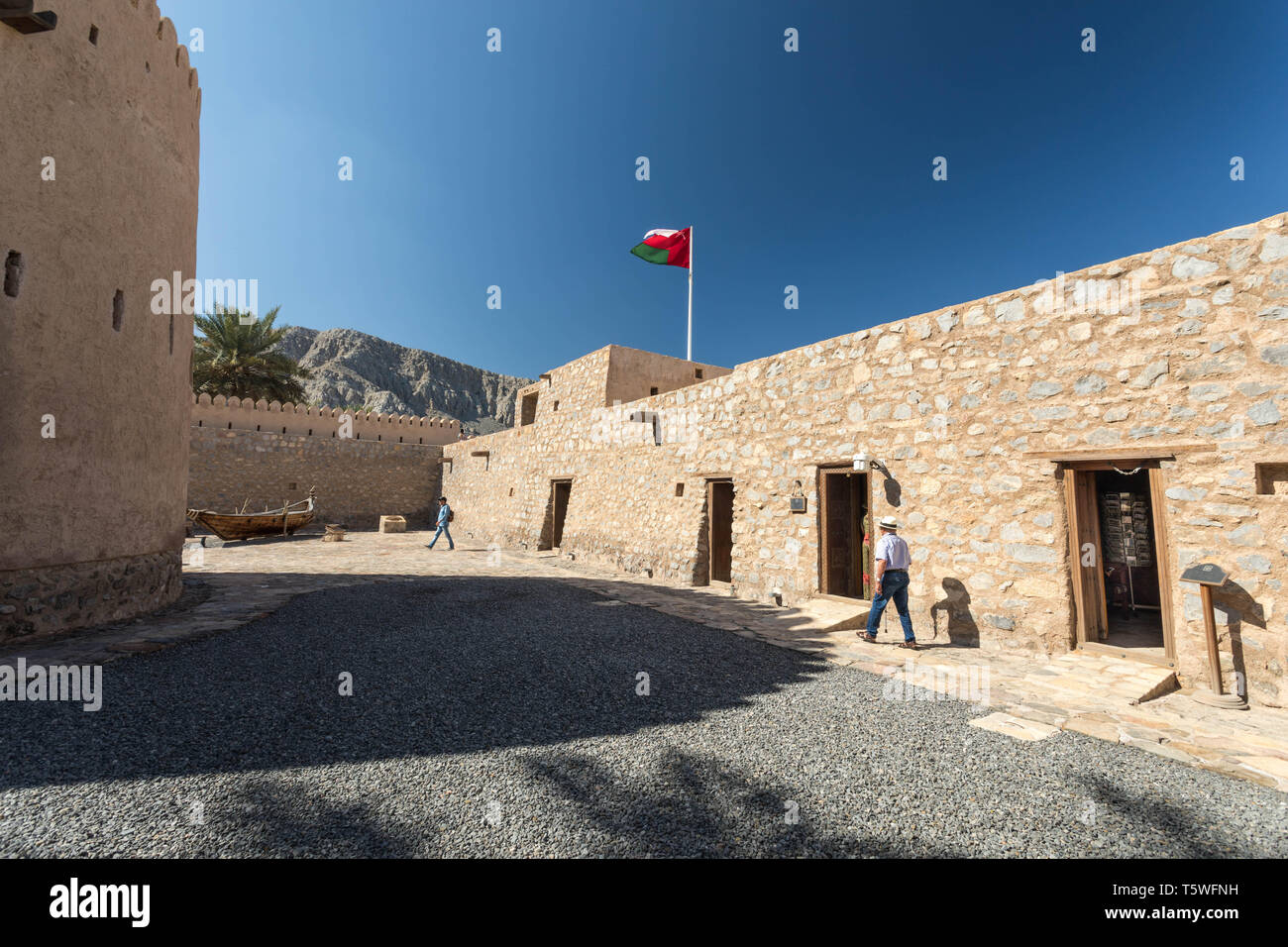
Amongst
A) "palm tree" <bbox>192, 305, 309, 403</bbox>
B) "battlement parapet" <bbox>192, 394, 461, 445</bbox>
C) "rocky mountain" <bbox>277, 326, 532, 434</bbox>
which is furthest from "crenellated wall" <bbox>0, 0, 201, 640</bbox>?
"rocky mountain" <bbox>277, 326, 532, 434</bbox>

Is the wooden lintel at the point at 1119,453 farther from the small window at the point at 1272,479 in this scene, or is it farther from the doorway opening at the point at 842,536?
the doorway opening at the point at 842,536

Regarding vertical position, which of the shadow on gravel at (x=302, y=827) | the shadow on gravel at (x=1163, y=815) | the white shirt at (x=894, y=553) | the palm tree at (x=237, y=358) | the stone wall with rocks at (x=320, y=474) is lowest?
the shadow on gravel at (x=1163, y=815)

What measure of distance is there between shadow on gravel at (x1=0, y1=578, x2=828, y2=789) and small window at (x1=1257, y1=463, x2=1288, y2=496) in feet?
12.6

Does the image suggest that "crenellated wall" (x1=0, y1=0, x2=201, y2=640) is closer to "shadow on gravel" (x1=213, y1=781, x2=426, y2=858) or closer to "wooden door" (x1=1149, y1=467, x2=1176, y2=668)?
"shadow on gravel" (x1=213, y1=781, x2=426, y2=858)

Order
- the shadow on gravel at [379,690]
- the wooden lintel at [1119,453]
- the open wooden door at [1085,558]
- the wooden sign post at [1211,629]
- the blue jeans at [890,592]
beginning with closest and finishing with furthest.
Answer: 1. the shadow on gravel at [379,690]
2. the wooden sign post at [1211,629]
3. the wooden lintel at [1119,453]
4. the open wooden door at [1085,558]
5. the blue jeans at [890,592]

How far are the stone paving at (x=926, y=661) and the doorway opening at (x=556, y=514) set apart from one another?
4.98m

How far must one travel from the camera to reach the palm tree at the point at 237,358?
78.3 feet

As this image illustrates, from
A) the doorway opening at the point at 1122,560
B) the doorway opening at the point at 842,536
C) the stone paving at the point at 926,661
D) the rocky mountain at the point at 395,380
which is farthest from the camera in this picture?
the rocky mountain at the point at 395,380

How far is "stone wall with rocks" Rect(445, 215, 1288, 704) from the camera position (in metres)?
4.54

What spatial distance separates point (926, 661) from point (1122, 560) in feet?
21.9

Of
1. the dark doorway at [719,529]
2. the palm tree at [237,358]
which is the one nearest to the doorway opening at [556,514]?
the dark doorway at [719,529]

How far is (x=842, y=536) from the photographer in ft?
28.8
